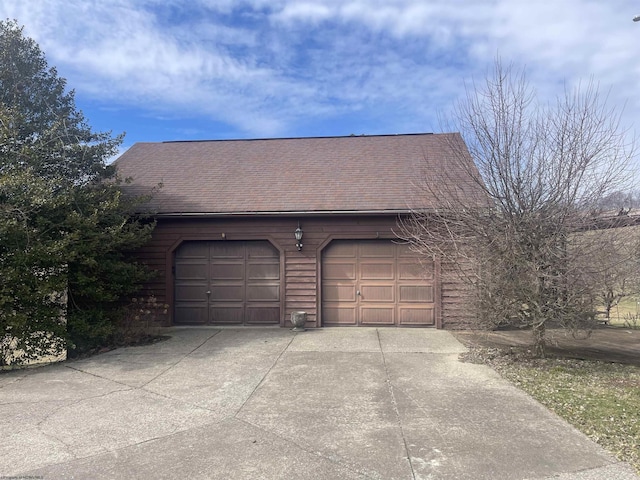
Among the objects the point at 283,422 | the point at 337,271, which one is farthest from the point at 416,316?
the point at 283,422

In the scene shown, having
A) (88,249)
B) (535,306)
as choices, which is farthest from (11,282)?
(535,306)

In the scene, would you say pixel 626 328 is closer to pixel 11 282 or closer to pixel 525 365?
pixel 525 365

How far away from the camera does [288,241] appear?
32.2 ft

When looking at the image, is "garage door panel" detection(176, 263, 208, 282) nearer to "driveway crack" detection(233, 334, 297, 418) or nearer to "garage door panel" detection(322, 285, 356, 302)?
"garage door panel" detection(322, 285, 356, 302)

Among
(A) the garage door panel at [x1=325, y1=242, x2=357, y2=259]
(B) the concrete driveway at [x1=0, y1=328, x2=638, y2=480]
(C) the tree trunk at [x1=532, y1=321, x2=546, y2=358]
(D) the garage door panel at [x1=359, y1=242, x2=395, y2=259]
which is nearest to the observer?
(B) the concrete driveway at [x1=0, y1=328, x2=638, y2=480]

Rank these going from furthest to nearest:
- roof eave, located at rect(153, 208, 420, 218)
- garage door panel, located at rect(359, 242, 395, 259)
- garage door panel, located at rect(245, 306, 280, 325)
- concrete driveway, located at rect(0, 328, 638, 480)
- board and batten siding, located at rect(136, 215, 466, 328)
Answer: garage door panel, located at rect(245, 306, 280, 325)
garage door panel, located at rect(359, 242, 395, 259)
board and batten siding, located at rect(136, 215, 466, 328)
roof eave, located at rect(153, 208, 420, 218)
concrete driveway, located at rect(0, 328, 638, 480)

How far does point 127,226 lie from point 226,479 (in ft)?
22.2

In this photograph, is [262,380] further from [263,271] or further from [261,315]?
[263,271]

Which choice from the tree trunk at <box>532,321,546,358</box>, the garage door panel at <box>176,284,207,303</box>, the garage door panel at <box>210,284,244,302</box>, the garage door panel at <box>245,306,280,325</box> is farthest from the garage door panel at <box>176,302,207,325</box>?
the tree trunk at <box>532,321,546,358</box>

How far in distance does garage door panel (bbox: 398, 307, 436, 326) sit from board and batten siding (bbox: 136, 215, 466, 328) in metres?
0.20

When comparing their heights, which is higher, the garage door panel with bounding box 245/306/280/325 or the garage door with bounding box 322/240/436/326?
the garage door with bounding box 322/240/436/326

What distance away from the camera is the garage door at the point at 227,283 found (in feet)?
32.8

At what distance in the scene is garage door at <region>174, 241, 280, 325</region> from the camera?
10000 millimetres

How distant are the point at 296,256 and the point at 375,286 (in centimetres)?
206
